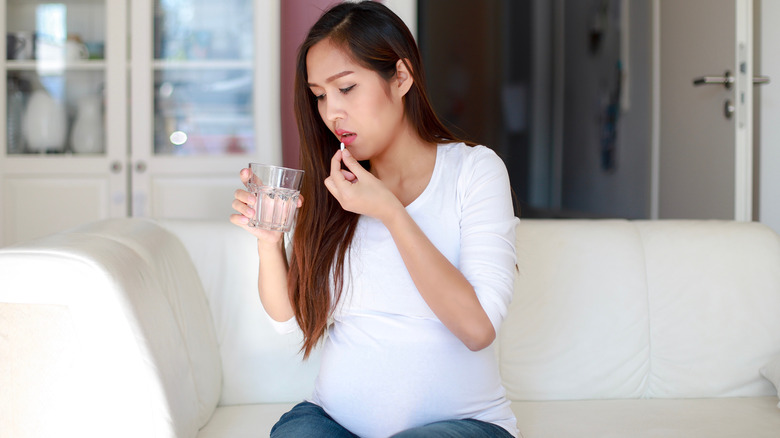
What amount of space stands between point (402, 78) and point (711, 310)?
3.32 ft

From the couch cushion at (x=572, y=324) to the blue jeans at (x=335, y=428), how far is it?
57cm

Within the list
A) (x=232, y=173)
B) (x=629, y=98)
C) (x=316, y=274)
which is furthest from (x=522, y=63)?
(x=316, y=274)

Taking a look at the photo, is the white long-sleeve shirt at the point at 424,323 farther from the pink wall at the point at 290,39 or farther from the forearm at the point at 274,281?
the pink wall at the point at 290,39

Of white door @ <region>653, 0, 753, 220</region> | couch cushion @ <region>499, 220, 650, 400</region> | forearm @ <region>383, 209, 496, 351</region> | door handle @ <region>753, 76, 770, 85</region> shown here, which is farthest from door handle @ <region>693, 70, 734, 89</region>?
forearm @ <region>383, 209, 496, 351</region>

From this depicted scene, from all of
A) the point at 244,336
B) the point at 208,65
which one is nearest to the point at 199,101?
the point at 208,65

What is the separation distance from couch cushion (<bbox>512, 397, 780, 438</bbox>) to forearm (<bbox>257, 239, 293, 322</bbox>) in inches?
21.9

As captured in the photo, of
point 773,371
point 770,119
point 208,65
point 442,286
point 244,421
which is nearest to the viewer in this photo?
point 442,286

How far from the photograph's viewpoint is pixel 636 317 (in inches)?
68.1

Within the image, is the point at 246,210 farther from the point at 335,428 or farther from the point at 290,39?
the point at 290,39

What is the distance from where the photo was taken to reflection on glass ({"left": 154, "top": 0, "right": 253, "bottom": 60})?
10.1 feet

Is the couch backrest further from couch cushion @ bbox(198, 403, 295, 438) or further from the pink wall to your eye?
the pink wall

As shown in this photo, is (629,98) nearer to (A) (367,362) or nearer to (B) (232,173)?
(B) (232,173)

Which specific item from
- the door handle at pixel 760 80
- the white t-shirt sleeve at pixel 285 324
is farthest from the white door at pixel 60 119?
the door handle at pixel 760 80

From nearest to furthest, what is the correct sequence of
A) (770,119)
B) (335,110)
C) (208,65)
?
(335,110) < (770,119) < (208,65)
